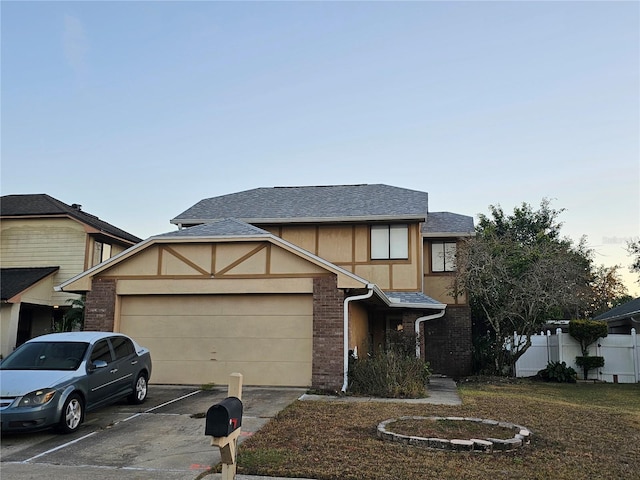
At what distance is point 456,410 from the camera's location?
11.0 m

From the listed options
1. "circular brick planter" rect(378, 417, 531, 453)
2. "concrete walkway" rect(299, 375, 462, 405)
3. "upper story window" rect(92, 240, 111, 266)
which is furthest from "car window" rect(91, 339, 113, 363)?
"upper story window" rect(92, 240, 111, 266)

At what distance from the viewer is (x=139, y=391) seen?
11547mm

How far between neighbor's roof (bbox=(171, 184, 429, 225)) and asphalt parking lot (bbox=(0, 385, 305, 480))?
829 cm

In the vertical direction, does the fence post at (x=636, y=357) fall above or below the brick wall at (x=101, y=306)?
below

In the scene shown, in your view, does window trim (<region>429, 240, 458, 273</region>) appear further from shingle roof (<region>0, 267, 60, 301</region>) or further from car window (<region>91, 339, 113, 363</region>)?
shingle roof (<region>0, 267, 60, 301</region>)

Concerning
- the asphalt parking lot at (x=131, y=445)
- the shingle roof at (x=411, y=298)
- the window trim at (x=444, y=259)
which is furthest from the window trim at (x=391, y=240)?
the asphalt parking lot at (x=131, y=445)

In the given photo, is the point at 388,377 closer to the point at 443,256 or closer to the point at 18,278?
the point at 443,256

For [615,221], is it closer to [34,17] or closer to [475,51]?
[475,51]

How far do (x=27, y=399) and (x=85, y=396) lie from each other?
3.47 feet

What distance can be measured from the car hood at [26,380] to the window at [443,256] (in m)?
15.1

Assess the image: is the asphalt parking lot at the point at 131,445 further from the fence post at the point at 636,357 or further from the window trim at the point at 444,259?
the fence post at the point at 636,357

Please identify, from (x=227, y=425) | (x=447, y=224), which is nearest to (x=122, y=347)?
(x=227, y=425)

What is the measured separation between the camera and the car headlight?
27.9 feet

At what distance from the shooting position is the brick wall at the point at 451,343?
21031 mm
